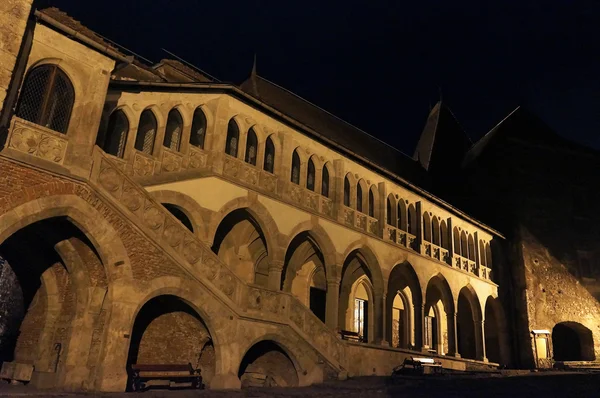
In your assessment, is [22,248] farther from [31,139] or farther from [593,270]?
[593,270]

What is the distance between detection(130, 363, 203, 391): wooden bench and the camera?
38.5ft

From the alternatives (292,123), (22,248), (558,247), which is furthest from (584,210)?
(22,248)

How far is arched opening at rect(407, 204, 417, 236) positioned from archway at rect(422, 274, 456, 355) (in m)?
2.57

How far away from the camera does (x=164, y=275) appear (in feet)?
36.9

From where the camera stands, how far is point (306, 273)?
21.1m

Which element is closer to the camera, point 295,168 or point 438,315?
point 295,168

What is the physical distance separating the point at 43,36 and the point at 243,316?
26.0 ft

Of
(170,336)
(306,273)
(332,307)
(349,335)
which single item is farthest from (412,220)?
(170,336)

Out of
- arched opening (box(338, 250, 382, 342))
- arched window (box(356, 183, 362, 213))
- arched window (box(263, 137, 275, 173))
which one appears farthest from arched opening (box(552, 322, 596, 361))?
arched window (box(263, 137, 275, 173))

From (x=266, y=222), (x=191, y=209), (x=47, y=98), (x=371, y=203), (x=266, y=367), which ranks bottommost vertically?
(x=266, y=367)

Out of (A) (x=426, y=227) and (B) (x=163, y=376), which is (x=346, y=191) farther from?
(B) (x=163, y=376)

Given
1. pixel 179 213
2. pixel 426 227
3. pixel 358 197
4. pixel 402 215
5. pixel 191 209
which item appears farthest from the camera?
pixel 426 227

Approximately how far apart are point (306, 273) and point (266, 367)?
7.10m

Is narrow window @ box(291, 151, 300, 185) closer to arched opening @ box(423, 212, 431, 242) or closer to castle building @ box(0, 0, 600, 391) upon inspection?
castle building @ box(0, 0, 600, 391)
